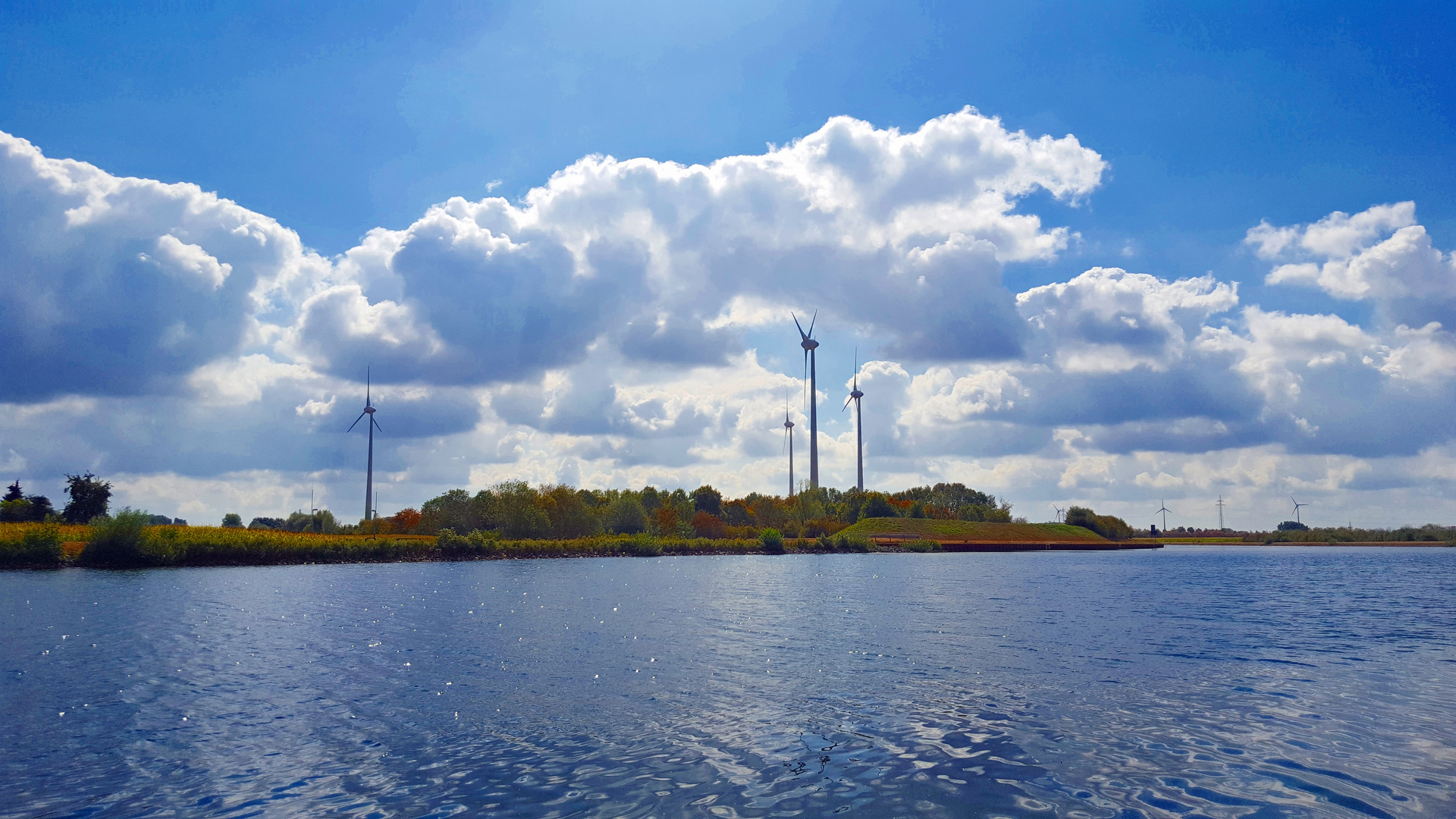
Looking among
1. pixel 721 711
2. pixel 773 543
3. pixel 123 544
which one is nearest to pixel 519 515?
pixel 773 543

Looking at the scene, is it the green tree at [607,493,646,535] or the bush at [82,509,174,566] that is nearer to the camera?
the bush at [82,509,174,566]

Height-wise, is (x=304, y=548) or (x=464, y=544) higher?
(x=304, y=548)

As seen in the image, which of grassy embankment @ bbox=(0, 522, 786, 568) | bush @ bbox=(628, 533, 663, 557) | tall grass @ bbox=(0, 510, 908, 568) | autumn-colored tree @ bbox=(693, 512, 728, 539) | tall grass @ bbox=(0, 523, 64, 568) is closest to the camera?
tall grass @ bbox=(0, 523, 64, 568)

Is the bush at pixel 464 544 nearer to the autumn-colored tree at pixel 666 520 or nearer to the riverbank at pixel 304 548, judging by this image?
the riverbank at pixel 304 548

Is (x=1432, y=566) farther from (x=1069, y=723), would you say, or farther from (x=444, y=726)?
(x=444, y=726)

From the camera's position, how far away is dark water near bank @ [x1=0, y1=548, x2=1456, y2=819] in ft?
45.5

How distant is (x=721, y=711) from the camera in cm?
2011

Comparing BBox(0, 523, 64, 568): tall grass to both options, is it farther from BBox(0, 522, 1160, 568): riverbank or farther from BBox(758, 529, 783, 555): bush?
BBox(758, 529, 783, 555): bush

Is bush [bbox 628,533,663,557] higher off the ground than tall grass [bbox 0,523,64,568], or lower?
lower

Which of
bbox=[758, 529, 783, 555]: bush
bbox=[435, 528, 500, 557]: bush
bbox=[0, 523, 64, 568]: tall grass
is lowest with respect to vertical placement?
bbox=[758, 529, 783, 555]: bush

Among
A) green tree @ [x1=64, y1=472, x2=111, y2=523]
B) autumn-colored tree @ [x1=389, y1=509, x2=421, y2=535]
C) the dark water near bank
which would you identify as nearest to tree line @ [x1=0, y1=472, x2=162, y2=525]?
green tree @ [x1=64, y1=472, x2=111, y2=523]

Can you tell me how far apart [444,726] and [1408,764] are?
19737 millimetres

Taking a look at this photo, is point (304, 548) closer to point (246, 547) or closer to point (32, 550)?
point (246, 547)

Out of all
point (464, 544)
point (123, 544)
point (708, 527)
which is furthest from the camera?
point (708, 527)
